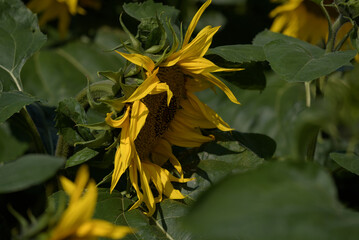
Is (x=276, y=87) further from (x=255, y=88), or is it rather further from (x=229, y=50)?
(x=229, y=50)

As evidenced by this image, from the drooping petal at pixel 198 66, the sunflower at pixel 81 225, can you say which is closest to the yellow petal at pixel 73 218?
the sunflower at pixel 81 225

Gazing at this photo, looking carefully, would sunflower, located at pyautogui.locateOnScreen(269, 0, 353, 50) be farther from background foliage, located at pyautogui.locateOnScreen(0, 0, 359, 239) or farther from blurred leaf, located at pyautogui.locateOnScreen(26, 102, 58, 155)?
blurred leaf, located at pyautogui.locateOnScreen(26, 102, 58, 155)

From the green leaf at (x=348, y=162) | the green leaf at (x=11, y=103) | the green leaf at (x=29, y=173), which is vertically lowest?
the green leaf at (x=348, y=162)

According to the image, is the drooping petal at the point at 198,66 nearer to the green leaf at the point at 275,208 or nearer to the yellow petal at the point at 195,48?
the yellow petal at the point at 195,48

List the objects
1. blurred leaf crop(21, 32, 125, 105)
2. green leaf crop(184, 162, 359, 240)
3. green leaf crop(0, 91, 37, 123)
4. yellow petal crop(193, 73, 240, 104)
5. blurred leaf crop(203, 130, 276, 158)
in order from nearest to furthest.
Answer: green leaf crop(184, 162, 359, 240), green leaf crop(0, 91, 37, 123), yellow petal crop(193, 73, 240, 104), blurred leaf crop(203, 130, 276, 158), blurred leaf crop(21, 32, 125, 105)

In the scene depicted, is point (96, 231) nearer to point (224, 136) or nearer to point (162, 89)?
point (162, 89)

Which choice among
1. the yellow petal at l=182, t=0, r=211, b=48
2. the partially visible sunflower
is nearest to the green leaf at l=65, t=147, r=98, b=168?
the yellow petal at l=182, t=0, r=211, b=48

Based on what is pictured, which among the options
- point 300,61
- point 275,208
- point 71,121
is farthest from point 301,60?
point 275,208
